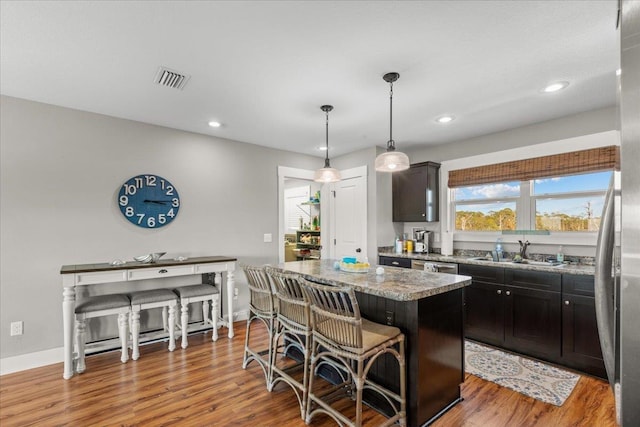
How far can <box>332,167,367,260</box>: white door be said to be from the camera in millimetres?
4750

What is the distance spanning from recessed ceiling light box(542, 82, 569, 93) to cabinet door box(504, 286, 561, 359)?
190cm

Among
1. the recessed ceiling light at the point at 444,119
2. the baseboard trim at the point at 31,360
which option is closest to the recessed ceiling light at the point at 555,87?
the recessed ceiling light at the point at 444,119

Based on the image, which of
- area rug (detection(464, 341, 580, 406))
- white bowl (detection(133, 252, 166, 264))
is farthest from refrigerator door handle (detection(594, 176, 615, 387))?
white bowl (detection(133, 252, 166, 264))

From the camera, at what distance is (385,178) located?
4.75 meters

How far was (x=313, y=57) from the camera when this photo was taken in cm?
224

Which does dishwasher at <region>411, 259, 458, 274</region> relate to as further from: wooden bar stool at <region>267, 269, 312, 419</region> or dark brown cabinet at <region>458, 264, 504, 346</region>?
wooden bar stool at <region>267, 269, 312, 419</region>

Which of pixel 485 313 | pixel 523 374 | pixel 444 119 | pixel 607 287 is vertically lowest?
pixel 523 374

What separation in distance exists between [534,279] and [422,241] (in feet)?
5.45

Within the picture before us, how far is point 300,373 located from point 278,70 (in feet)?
8.51

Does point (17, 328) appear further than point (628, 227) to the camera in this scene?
Yes

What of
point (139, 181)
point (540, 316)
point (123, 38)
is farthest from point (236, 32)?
point (540, 316)

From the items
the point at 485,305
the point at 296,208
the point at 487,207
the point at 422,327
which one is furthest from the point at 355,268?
the point at 296,208

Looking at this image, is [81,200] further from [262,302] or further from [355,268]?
[355,268]

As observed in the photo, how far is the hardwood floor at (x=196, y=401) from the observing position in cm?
213
